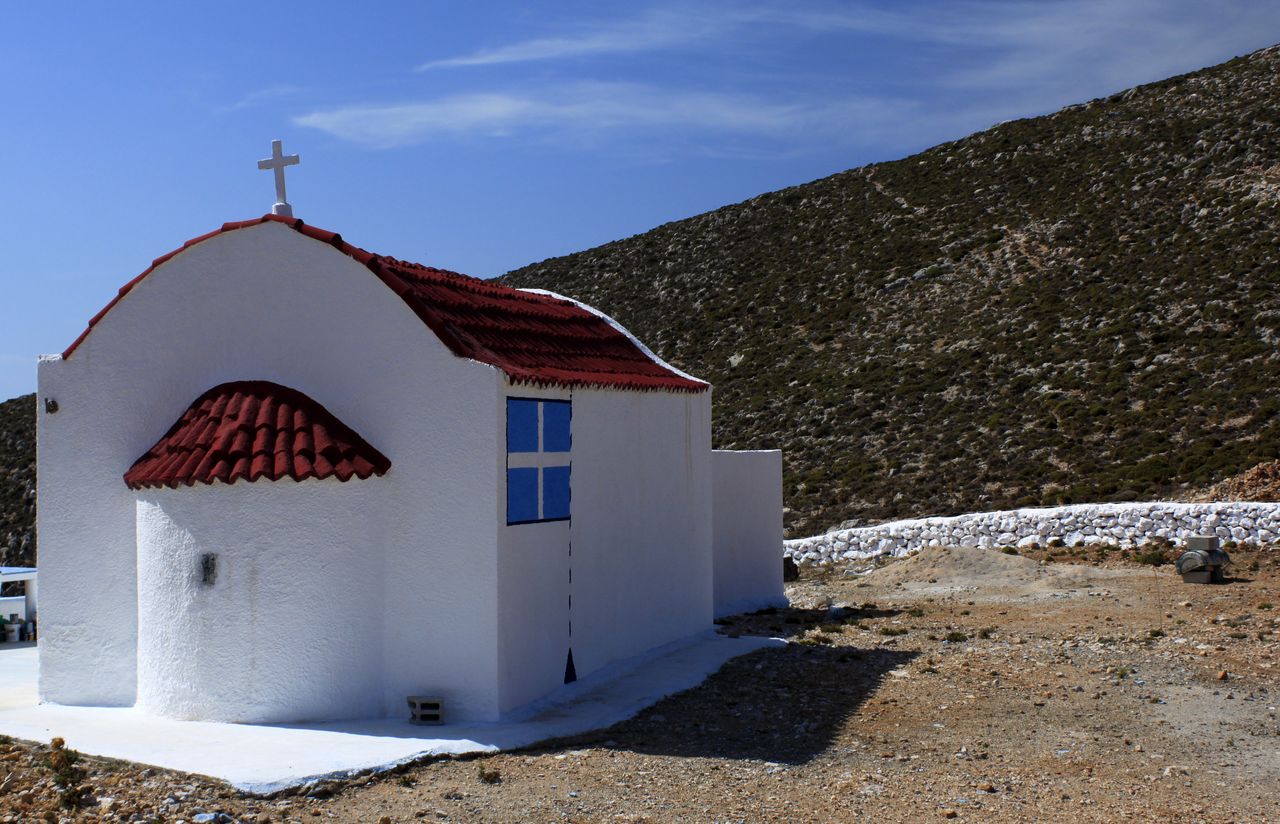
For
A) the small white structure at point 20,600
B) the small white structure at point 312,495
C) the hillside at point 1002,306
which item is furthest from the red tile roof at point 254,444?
the hillside at point 1002,306

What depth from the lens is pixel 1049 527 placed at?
21.7 m

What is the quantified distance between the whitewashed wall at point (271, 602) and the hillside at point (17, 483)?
88.4 ft

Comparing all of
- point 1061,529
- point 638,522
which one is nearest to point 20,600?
point 638,522

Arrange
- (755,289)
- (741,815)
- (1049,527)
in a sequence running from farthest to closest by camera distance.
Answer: (755,289), (1049,527), (741,815)

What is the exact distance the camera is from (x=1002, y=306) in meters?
40.1

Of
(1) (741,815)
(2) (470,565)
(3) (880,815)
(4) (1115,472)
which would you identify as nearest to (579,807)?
(1) (741,815)

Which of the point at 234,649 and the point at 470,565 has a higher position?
the point at 470,565

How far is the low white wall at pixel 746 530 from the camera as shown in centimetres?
1625

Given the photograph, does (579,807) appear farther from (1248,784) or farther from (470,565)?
(1248,784)

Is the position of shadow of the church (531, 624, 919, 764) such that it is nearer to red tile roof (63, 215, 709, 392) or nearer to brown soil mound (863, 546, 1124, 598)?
red tile roof (63, 215, 709, 392)

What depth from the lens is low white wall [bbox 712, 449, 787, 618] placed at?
640 inches

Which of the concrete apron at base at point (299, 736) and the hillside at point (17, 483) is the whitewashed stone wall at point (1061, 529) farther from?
the hillside at point (17, 483)

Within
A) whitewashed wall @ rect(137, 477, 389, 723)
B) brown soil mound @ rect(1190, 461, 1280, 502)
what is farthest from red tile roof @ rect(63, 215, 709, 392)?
brown soil mound @ rect(1190, 461, 1280, 502)

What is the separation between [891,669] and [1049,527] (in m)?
11.0
